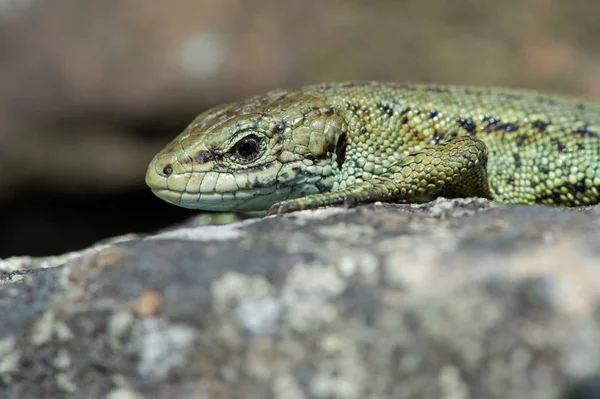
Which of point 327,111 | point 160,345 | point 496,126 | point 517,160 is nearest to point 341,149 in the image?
point 327,111

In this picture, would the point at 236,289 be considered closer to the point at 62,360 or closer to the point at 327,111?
the point at 62,360

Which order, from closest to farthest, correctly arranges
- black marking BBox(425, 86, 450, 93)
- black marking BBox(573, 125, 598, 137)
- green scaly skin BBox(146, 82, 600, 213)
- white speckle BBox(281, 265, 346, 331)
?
white speckle BBox(281, 265, 346, 331), green scaly skin BBox(146, 82, 600, 213), black marking BBox(573, 125, 598, 137), black marking BBox(425, 86, 450, 93)

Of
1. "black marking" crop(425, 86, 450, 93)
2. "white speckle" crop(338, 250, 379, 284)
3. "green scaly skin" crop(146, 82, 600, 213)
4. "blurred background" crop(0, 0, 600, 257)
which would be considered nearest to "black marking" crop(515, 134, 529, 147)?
"green scaly skin" crop(146, 82, 600, 213)

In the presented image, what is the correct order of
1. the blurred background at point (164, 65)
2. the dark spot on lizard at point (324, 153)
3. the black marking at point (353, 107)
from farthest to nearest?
the blurred background at point (164, 65) → the black marking at point (353, 107) → the dark spot on lizard at point (324, 153)

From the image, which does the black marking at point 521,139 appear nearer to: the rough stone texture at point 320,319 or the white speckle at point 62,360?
the rough stone texture at point 320,319

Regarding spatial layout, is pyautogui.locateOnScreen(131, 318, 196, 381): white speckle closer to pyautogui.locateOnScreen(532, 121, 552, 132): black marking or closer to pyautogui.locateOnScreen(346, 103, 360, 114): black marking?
pyautogui.locateOnScreen(346, 103, 360, 114): black marking

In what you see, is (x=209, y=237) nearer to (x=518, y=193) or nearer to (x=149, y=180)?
(x=149, y=180)

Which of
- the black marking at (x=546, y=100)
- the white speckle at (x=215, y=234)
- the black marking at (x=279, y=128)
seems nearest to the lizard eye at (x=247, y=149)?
the black marking at (x=279, y=128)
